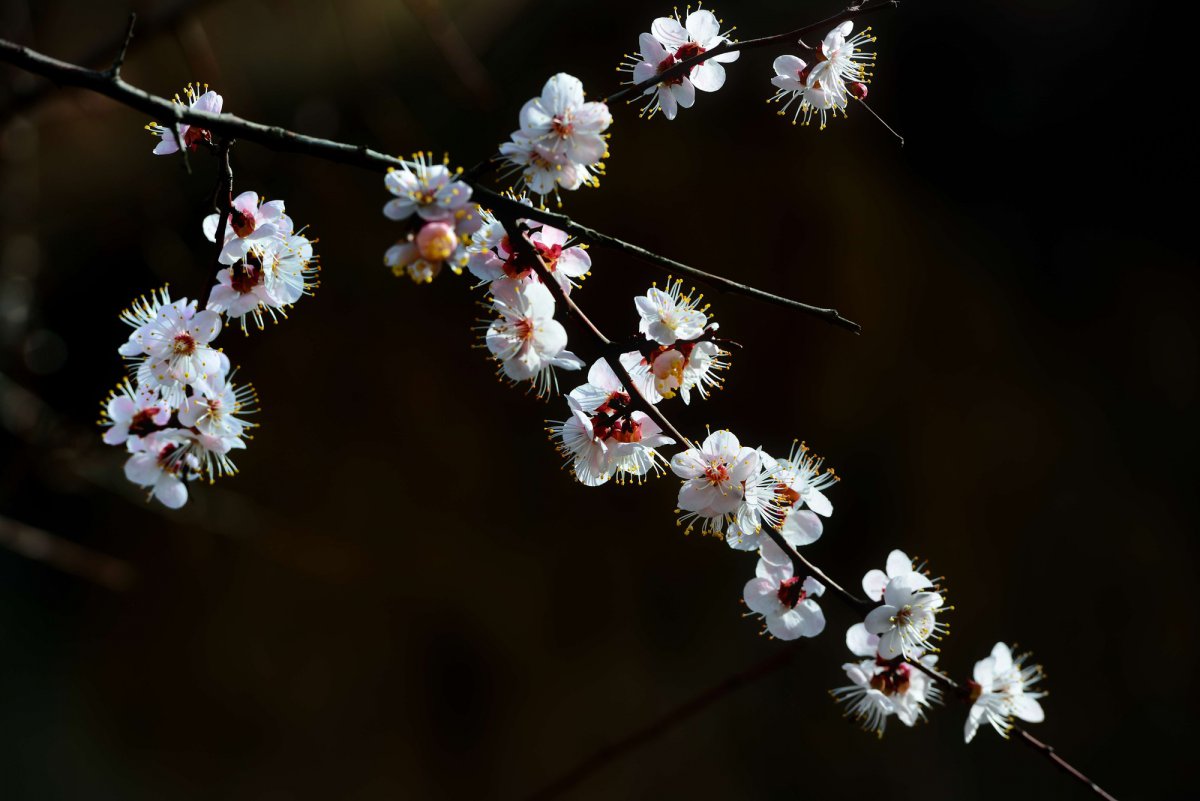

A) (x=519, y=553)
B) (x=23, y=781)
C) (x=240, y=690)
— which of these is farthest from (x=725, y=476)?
(x=23, y=781)

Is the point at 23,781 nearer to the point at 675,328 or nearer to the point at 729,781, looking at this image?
the point at 729,781

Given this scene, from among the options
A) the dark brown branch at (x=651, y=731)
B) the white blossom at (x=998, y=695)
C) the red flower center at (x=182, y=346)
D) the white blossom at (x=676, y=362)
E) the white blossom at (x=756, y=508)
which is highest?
the red flower center at (x=182, y=346)

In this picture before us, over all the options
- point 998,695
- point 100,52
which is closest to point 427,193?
point 998,695

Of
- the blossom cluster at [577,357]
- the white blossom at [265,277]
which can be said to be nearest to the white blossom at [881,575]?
the blossom cluster at [577,357]

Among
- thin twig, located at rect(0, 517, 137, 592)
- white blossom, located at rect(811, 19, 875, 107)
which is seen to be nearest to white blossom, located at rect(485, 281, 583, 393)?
white blossom, located at rect(811, 19, 875, 107)

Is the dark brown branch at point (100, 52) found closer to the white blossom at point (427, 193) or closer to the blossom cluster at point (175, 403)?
the blossom cluster at point (175, 403)
